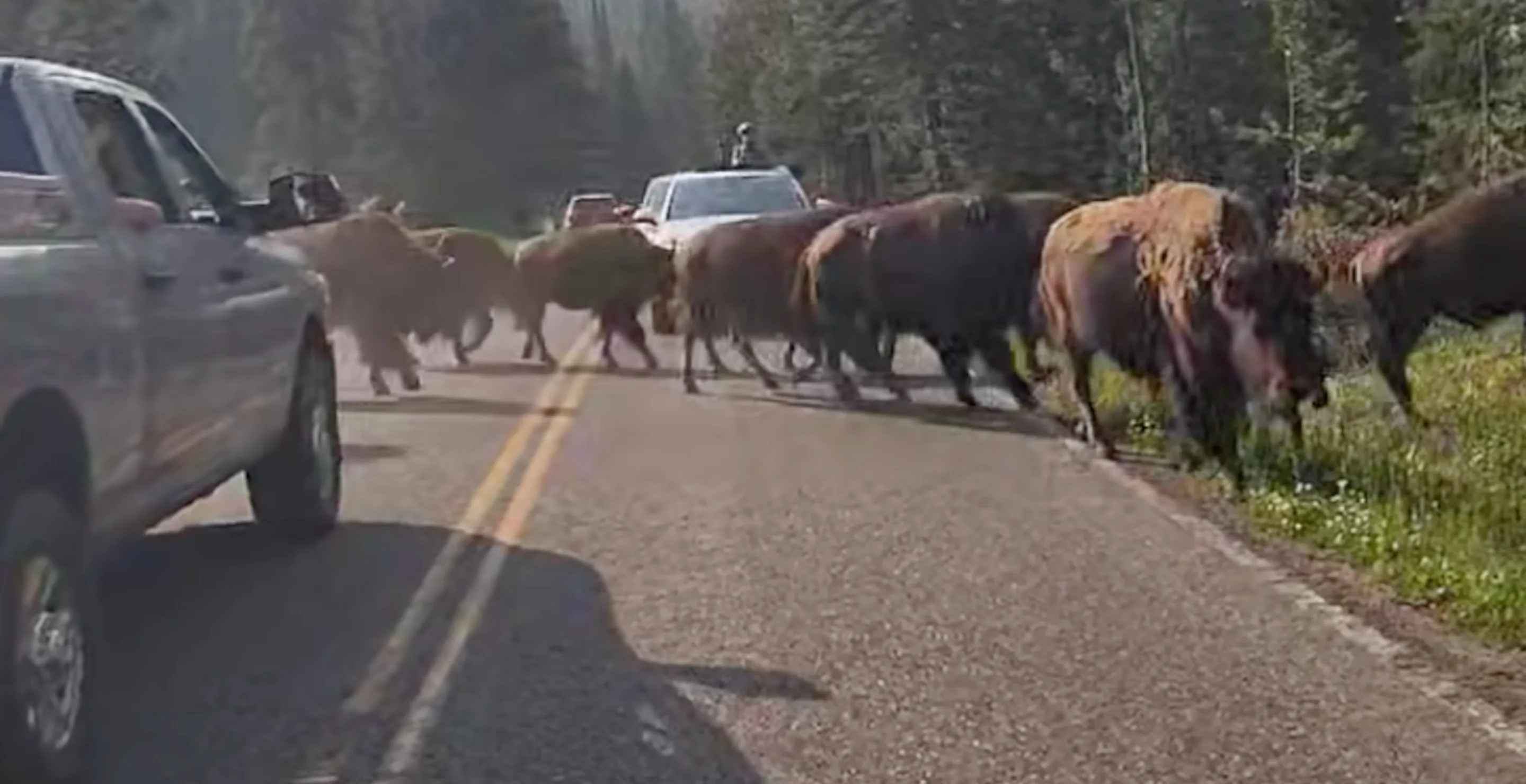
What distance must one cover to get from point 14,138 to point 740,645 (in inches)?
121

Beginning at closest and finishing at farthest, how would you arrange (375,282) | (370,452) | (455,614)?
(455,614) → (370,452) → (375,282)

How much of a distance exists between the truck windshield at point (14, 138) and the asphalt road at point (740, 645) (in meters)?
1.75

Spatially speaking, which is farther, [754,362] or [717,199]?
[717,199]

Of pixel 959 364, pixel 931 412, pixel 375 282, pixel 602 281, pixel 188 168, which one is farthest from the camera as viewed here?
pixel 602 281

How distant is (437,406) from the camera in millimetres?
19234

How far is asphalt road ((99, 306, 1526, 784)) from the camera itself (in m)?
7.16

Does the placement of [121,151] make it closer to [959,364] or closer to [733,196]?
[959,364]

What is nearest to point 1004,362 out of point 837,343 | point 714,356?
point 837,343

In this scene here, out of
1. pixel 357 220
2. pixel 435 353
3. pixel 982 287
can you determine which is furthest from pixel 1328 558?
pixel 435 353

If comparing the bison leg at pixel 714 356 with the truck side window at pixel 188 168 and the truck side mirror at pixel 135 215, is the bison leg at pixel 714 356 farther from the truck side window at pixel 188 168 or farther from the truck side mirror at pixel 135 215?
the truck side mirror at pixel 135 215

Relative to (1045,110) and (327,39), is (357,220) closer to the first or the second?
(1045,110)

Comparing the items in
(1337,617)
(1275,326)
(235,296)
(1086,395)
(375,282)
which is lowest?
(1086,395)

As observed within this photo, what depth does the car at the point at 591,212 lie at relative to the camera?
38.5 metres

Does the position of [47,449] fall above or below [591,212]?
above
